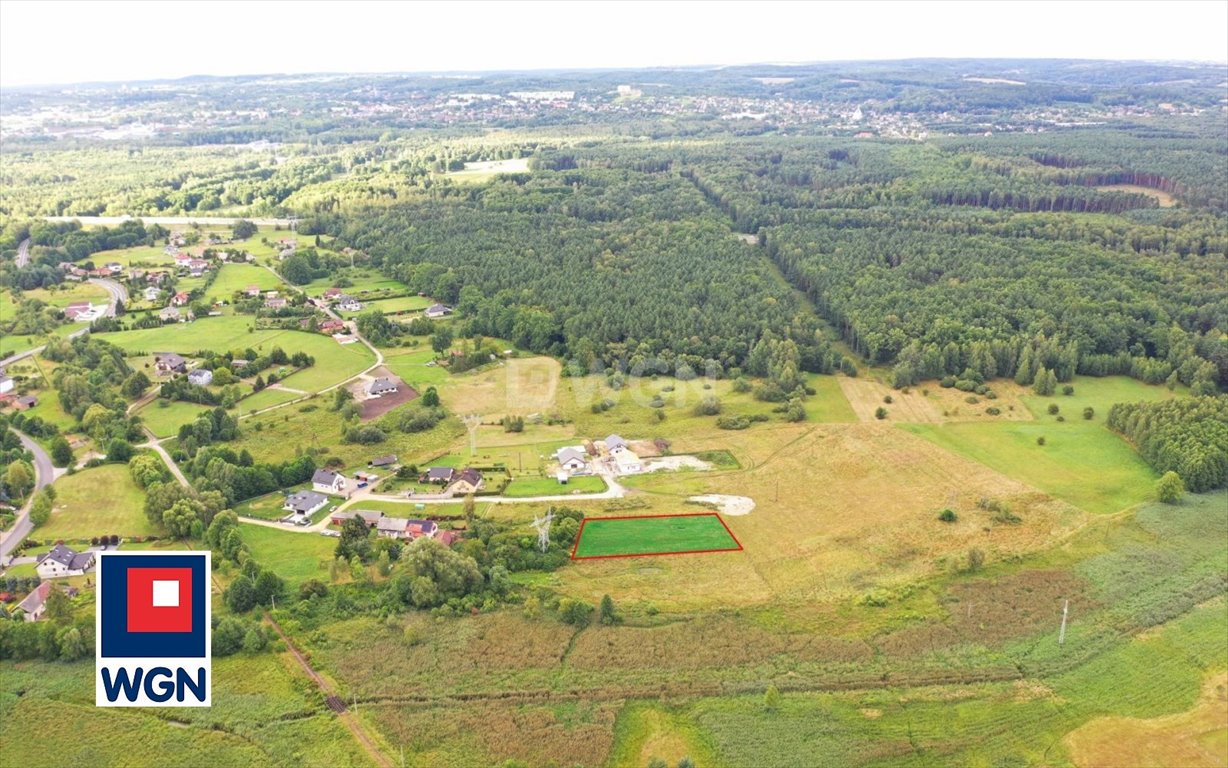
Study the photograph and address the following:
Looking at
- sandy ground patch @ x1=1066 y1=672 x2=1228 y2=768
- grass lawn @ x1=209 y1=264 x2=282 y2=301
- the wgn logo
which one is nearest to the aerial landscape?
sandy ground patch @ x1=1066 y1=672 x2=1228 y2=768

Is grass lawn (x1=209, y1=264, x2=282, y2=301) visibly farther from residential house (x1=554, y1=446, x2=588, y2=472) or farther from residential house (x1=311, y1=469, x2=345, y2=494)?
residential house (x1=554, y1=446, x2=588, y2=472)

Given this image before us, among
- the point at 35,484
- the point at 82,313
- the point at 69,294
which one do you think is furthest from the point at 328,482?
the point at 69,294

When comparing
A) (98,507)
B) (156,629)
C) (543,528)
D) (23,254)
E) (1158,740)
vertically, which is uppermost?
(23,254)

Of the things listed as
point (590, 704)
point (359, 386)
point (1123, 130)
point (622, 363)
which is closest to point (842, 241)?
point (622, 363)

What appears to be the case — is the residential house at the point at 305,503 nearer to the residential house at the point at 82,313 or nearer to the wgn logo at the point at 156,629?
the wgn logo at the point at 156,629

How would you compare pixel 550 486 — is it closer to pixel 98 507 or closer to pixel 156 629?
pixel 98 507

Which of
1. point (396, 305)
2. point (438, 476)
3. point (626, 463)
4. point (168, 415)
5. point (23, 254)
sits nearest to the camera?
point (438, 476)

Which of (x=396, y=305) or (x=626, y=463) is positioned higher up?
(x=396, y=305)
